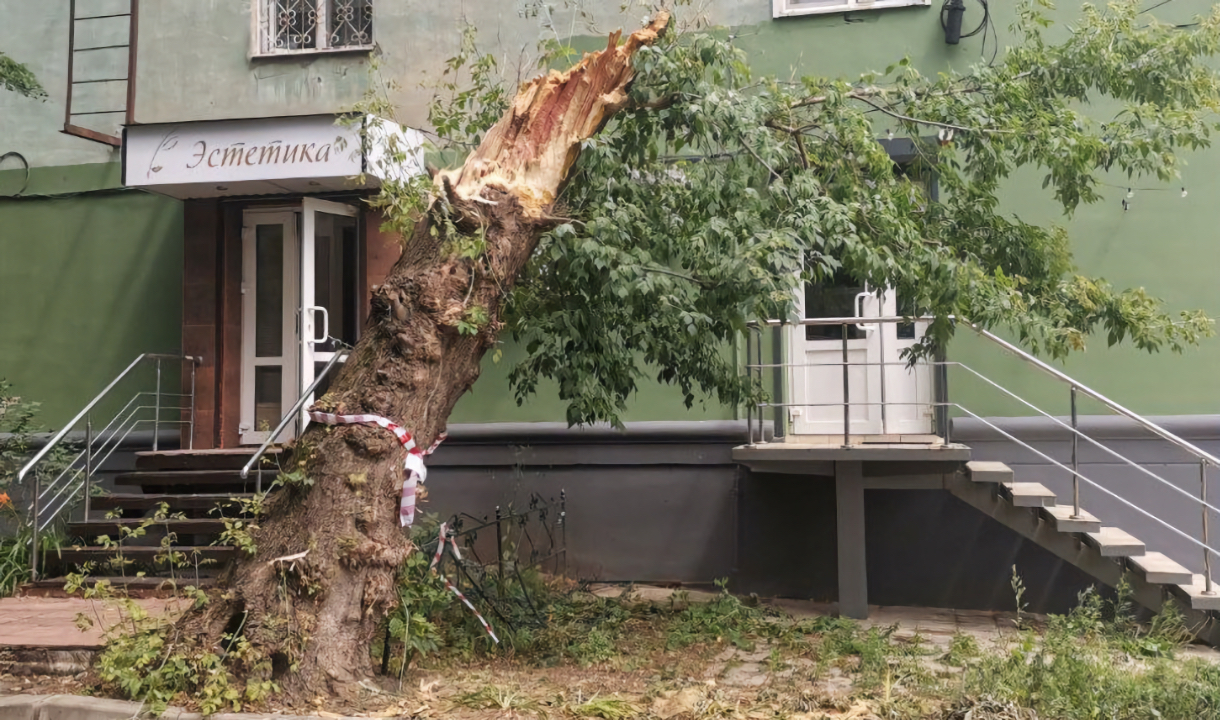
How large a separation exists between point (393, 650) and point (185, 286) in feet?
17.2

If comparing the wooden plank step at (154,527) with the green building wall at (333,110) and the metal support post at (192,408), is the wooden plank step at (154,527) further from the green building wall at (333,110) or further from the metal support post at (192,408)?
the green building wall at (333,110)

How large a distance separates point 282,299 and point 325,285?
56 centimetres

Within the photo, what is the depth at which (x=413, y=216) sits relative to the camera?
670 centimetres

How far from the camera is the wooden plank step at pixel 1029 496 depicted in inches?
312

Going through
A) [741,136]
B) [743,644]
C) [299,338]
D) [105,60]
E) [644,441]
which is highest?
[105,60]

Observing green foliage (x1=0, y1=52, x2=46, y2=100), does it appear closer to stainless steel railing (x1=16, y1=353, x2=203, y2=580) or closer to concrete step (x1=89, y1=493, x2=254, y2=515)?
stainless steel railing (x1=16, y1=353, x2=203, y2=580)

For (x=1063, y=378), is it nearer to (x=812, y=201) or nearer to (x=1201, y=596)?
(x=1201, y=596)

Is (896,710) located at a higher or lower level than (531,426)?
lower

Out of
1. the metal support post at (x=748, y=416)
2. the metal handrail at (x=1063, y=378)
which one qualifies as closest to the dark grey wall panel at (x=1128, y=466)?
the metal handrail at (x=1063, y=378)

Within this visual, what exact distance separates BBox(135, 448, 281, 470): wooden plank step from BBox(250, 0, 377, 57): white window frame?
3.90 meters

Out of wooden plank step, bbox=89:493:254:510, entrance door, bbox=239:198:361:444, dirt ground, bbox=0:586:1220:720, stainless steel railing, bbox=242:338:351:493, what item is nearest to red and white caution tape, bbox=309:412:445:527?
dirt ground, bbox=0:586:1220:720

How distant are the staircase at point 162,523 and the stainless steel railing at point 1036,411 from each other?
13.2ft

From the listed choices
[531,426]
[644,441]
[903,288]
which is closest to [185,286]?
[531,426]

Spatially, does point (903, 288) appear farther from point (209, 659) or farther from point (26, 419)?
point (26, 419)
